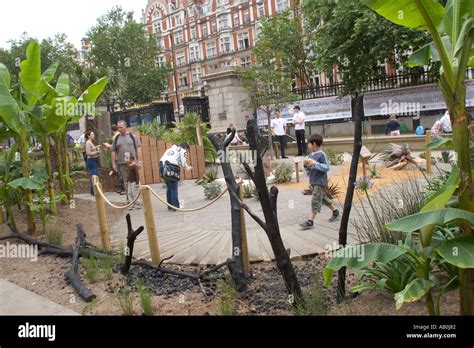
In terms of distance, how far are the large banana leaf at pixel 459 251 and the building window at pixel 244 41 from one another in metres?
52.7

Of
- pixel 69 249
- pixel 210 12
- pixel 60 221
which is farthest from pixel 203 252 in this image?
pixel 210 12

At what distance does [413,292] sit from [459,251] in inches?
15.8

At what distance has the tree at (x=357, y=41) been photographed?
62.1 ft

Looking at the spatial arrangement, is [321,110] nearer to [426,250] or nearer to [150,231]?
[150,231]

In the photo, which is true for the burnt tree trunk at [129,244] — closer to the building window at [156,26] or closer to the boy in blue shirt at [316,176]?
the boy in blue shirt at [316,176]

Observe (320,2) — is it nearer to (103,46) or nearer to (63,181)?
(63,181)

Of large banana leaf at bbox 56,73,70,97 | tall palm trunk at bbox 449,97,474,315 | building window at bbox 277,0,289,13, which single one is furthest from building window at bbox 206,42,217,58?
tall palm trunk at bbox 449,97,474,315

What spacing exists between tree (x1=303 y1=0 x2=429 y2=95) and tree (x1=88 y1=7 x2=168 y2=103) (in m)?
32.1

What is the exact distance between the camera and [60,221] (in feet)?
27.2

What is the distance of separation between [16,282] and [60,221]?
2.82m

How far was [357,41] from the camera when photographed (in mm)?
20234

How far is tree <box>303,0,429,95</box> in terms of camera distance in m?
18.9

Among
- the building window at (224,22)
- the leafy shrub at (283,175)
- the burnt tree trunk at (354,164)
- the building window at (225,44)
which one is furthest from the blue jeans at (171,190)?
the building window at (224,22)

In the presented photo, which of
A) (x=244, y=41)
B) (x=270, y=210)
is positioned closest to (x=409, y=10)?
(x=270, y=210)
